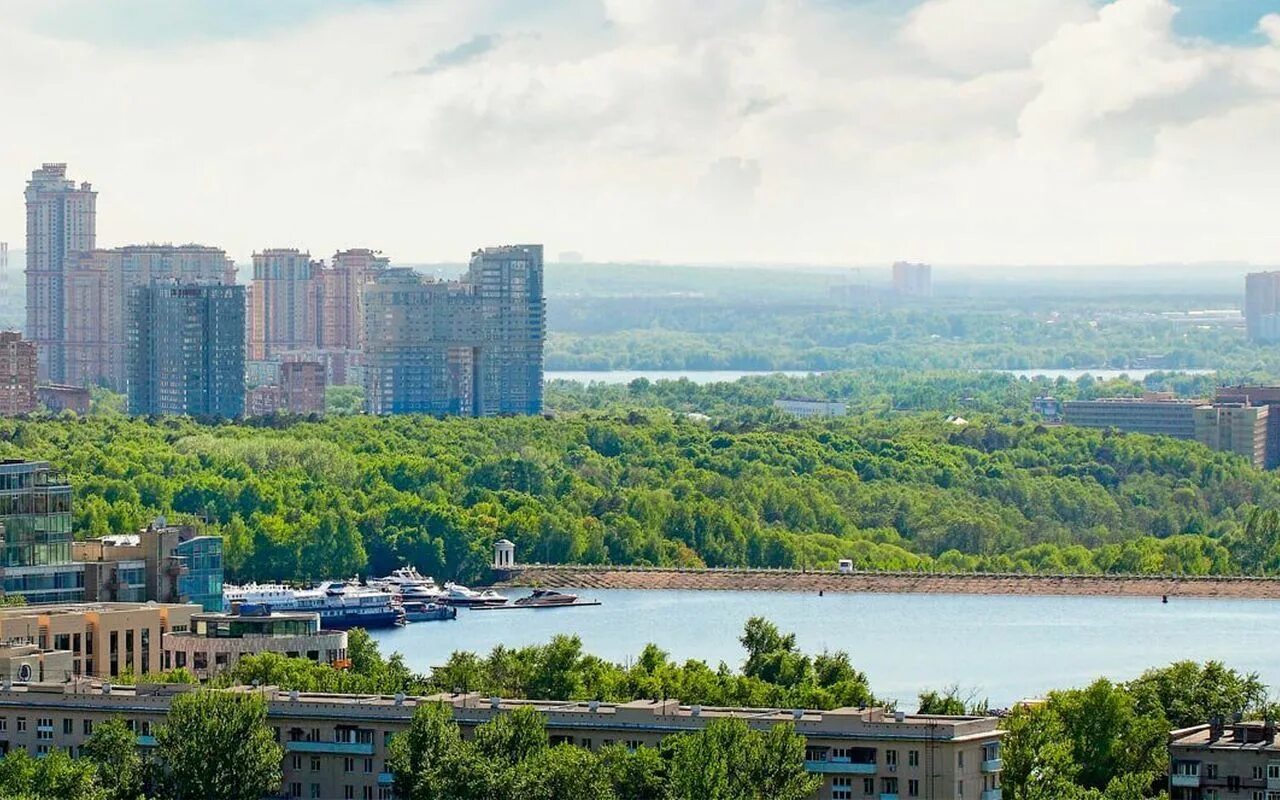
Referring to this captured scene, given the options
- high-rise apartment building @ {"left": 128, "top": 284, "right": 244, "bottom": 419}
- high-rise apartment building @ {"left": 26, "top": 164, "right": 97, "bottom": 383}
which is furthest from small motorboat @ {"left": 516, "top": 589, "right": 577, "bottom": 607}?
high-rise apartment building @ {"left": 26, "top": 164, "right": 97, "bottom": 383}

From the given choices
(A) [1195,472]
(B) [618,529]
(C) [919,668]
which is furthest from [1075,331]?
(C) [919,668]

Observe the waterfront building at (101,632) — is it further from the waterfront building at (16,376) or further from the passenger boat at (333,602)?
the waterfront building at (16,376)

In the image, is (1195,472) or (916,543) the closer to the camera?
(916,543)

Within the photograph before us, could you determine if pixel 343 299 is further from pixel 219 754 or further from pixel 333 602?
pixel 219 754

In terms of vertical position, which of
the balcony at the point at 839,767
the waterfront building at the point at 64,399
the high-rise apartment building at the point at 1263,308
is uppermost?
the high-rise apartment building at the point at 1263,308

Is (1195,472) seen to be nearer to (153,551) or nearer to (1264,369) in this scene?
(153,551)

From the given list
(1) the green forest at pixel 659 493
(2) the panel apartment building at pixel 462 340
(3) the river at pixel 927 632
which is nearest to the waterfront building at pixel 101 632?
(3) the river at pixel 927 632

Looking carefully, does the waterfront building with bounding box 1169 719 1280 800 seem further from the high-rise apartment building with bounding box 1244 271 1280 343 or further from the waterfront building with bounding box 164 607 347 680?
the high-rise apartment building with bounding box 1244 271 1280 343

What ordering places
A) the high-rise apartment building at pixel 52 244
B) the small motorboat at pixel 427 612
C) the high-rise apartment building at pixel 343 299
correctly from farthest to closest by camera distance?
the high-rise apartment building at pixel 343 299 < the high-rise apartment building at pixel 52 244 < the small motorboat at pixel 427 612
